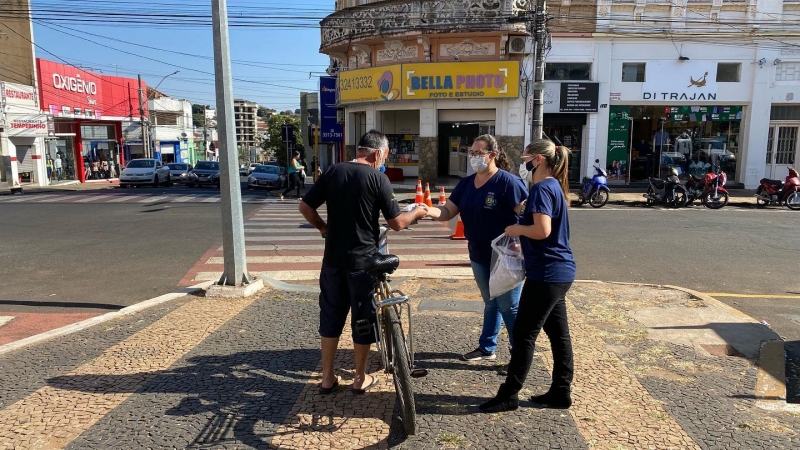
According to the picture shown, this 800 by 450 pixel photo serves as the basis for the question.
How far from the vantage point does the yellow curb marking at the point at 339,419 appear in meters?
3.36

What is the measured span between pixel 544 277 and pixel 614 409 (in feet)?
3.54

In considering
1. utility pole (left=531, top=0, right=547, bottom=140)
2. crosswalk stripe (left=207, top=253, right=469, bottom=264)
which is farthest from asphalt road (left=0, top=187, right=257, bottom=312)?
utility pole (left=531, top=0, right=547, bottom=140)

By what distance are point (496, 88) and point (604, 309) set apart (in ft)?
50.9

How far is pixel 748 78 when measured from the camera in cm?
2192

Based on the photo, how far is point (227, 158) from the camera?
22.0 ft

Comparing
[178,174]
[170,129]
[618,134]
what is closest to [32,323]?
[618,134]

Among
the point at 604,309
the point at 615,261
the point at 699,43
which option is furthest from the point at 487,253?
the point at 699,43

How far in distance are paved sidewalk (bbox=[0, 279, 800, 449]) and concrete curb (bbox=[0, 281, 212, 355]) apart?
116 mm

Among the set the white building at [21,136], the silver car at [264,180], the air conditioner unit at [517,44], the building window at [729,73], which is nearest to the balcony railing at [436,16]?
the air conditioner unit at [517,44]

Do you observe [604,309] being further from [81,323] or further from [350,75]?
[350,75]

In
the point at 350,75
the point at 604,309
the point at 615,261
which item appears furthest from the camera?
the point at 350,75

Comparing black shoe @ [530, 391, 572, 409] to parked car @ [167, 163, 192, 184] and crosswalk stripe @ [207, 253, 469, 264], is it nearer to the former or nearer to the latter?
crosswalk stripe @ [207, 253, 469, 264]

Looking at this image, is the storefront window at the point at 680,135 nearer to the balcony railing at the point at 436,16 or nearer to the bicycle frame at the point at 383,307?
the balcony railing at the point at 436,16

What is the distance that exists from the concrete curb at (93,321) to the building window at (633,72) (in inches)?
781
